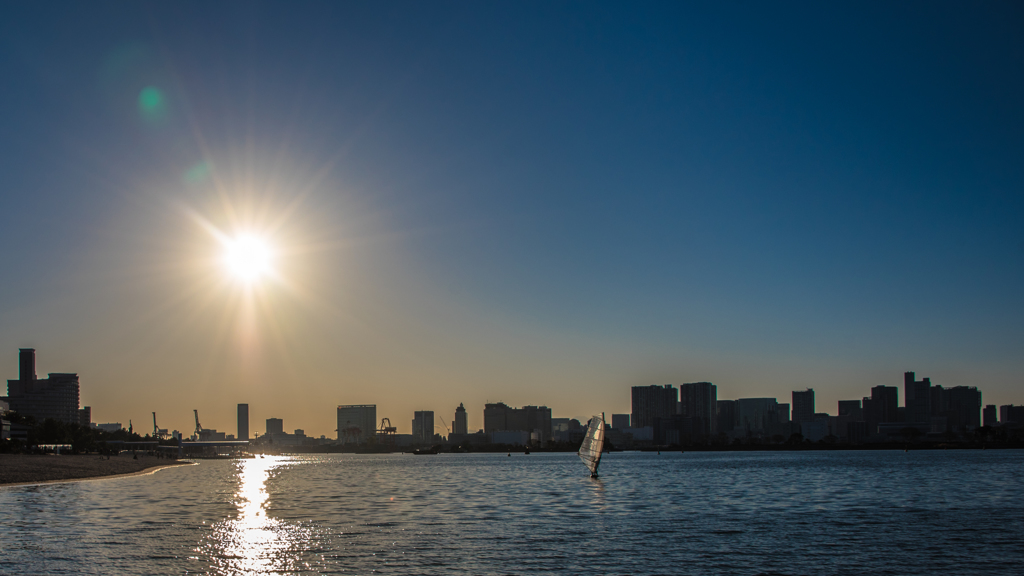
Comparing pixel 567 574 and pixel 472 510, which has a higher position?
pixel 567 574

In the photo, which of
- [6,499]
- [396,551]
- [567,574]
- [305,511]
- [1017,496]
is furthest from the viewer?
[1017,496]

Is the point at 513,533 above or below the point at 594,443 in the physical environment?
above

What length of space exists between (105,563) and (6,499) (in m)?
42.5

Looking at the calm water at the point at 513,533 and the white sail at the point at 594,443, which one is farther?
the white sail at the point at 594,443

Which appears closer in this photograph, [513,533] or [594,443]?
[513,533]

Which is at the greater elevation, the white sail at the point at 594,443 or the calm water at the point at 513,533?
the calm water at the point at 513,533

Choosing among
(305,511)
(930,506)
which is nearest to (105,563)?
(305,511)

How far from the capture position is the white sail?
111625mm

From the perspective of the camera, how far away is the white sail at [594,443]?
11162 centimetres

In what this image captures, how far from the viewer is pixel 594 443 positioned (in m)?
117

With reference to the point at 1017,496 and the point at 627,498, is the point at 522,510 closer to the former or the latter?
the point at 627,498

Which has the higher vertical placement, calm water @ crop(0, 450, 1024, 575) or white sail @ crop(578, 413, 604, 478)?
calm water @ crop(0, 450, 1024, 575)

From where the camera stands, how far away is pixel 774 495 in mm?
78062

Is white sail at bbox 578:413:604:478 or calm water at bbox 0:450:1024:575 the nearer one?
calm water at bbox 0:450:1024:575
